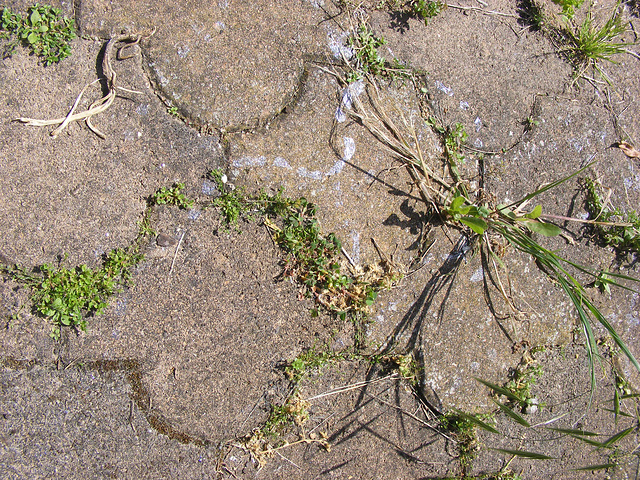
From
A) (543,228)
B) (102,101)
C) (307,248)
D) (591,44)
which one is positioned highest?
(591,44)

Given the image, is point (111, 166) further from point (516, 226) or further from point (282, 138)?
point (516, 226)

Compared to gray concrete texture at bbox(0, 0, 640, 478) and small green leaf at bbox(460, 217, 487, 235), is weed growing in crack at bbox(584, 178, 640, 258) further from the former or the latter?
small green leaf at bbox(460, 217, 487, 235)

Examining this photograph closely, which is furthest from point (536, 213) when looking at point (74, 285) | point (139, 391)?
point (74, 285)

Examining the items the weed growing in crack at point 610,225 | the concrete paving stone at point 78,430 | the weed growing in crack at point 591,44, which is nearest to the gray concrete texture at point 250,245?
the concrete paving stone at point 78,430

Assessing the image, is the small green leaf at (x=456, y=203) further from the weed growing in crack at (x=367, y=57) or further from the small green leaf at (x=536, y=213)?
the weed growing in crack at (x=367, y=57)

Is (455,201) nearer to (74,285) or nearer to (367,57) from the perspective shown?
(367,57)

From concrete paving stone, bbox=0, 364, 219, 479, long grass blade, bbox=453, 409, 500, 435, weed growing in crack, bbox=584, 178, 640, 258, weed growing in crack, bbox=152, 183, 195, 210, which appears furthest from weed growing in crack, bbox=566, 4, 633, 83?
concrete paving stone, bbox=0, 364, 219, 479

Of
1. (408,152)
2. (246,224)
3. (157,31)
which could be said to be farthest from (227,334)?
(157,31)
